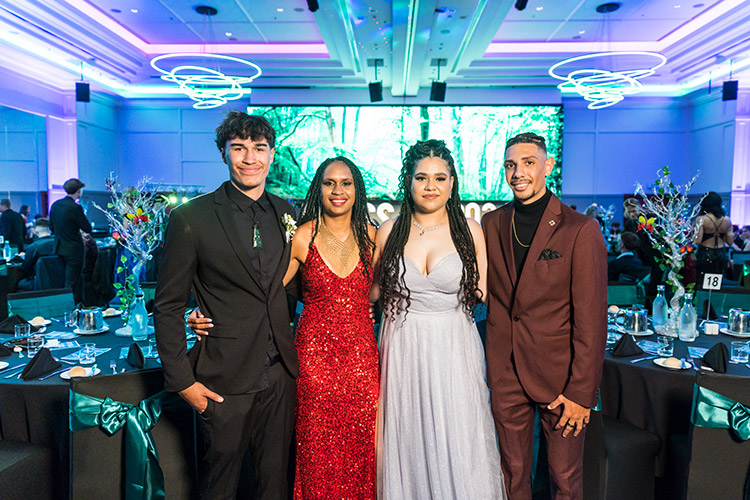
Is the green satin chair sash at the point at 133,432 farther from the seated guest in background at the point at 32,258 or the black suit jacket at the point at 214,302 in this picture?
the seated guest in background at the point at 32,258

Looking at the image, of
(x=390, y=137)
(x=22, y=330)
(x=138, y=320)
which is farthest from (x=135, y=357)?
(x=390, y=137)

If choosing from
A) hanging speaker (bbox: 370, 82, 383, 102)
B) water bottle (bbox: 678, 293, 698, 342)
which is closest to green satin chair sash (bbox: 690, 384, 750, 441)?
water bottle (bbox: 678, 293, 698, 342)

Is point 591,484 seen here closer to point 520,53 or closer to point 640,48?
point 520,53

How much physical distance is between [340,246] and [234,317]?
0.63 m

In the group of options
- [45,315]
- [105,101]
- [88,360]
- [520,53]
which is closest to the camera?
[88,360]

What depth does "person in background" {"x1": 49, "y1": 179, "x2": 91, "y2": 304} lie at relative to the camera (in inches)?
269

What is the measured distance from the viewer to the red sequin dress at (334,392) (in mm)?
2156

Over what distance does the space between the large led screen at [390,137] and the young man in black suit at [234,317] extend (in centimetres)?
976

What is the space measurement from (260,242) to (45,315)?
2.87m

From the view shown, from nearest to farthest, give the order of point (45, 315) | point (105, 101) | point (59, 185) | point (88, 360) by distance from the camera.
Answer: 1. point (88, 360)
2. point (45, 315)
3. point (59, 185)
4. point (105, 101)

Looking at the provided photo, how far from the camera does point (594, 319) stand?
6.51ft

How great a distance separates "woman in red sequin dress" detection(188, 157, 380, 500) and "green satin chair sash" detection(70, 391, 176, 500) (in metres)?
0.60

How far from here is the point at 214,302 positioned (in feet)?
6.11

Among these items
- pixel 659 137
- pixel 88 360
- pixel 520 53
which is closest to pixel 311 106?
pixel 520 53
